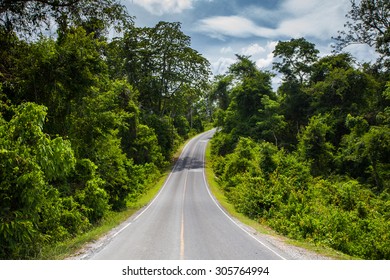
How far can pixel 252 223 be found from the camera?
1772 cm

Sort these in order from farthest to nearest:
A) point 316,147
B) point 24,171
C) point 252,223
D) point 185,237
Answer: point 316,147 → point 252,223 → point 185,237 → point 24,171

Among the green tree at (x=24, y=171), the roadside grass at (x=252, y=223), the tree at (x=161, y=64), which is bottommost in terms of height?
the roadside grass at (x=252, y=223)

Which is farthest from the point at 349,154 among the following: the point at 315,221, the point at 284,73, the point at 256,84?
the point at 256,84

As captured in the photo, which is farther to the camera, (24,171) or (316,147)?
(316,147)

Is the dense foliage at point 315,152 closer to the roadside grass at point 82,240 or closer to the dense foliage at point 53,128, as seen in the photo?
the roadside grass at point 82,240

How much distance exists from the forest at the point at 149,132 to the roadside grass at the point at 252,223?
0.91 m

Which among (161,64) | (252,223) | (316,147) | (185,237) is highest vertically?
(161,64)

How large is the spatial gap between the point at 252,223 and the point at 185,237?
265 inches

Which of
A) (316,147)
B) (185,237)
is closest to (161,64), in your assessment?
(316,147)

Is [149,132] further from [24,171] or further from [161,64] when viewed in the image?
[24,171]

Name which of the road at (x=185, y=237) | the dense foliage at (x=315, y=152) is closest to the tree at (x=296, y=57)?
the dense foliage at (x=315, y=152)

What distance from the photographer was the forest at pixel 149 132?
8895 millimetres

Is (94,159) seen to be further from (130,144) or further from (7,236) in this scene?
(130,144)

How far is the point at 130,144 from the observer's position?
1481 inches
